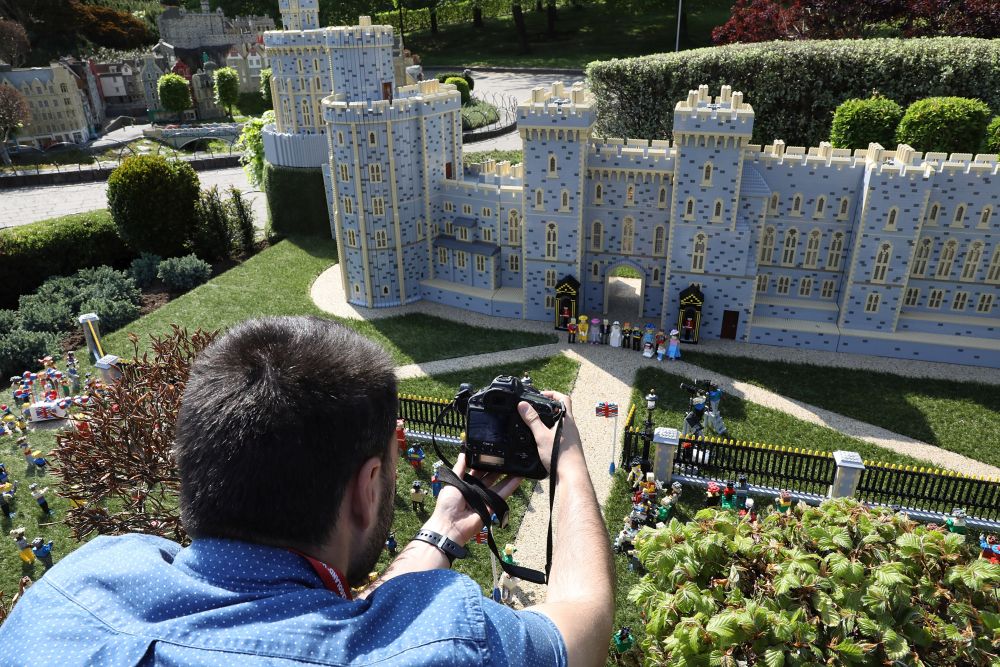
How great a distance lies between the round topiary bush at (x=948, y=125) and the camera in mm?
29344

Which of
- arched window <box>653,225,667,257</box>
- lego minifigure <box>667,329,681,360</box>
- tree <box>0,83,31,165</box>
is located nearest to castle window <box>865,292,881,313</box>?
lego minifigure <box>667,329,681,360</box>

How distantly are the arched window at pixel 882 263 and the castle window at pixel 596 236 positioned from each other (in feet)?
31.6

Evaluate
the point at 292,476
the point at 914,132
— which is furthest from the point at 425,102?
the point at 292,476

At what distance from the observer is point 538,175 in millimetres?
25844

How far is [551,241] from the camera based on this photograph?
87.7ft

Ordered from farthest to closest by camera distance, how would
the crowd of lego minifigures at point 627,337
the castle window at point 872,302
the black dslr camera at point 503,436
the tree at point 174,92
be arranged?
the tree at point 174,92, the crowd of lego minifigures at point 627,337, the castle window at point 872,302, the black dslr camera at point 503,436

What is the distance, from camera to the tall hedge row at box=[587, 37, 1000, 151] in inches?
1346

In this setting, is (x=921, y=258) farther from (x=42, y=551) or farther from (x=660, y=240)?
(x=42, y=551)

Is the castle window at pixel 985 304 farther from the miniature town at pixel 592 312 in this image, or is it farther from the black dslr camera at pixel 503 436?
the black dslr camera at pixel 503 436

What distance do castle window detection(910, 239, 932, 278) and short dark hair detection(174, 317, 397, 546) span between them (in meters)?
26.3

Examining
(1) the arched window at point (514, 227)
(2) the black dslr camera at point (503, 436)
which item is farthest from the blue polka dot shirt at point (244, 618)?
(1) the arched window at point (514, 227)

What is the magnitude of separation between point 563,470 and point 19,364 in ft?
94.5

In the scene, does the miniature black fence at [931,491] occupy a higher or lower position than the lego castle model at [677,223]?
lower

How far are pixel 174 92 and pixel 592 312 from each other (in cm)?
5349
